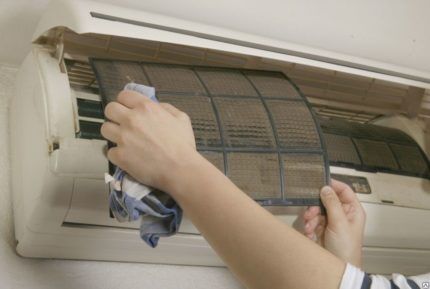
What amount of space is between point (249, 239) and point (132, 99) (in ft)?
0.78

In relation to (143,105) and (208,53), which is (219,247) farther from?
(208,53)

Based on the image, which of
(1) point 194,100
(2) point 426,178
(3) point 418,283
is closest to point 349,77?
(2) point 426,178

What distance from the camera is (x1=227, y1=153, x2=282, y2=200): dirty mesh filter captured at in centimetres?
→ 82

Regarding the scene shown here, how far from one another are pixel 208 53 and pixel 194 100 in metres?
0.25

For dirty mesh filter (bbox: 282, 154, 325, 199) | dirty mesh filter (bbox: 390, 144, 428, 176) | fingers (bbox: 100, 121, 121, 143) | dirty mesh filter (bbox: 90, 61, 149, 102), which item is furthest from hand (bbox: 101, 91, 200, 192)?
dirty mesh filter (bbox: 390, 144, 428, 176)

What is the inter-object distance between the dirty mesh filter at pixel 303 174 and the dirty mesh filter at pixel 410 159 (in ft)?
1.11

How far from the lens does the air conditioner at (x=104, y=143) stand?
823 millimetres

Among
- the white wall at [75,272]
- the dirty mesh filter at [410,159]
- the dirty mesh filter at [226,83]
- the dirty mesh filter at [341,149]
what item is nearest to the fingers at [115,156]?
the dirty mesh filter at [226,83]

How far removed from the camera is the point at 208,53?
108cm

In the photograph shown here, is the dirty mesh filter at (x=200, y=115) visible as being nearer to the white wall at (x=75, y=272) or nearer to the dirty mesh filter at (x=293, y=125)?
the dirty mesh filter at (x=293, y=125)

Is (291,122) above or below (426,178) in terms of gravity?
above

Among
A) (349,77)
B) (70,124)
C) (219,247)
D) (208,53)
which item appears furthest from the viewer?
(349,77)

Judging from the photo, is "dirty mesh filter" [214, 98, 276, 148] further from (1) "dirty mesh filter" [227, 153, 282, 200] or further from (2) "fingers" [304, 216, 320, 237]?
(2) "fingers" [304, 216, 320, 237]

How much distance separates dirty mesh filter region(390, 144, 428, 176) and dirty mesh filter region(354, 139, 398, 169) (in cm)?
2
